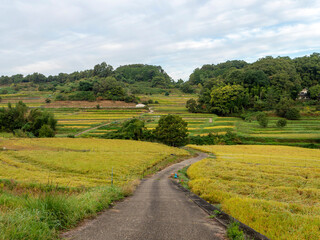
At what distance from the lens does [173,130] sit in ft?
177

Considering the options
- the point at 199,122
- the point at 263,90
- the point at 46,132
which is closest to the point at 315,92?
the point at 263,90

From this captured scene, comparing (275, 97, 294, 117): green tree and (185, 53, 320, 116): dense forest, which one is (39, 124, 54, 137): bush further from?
(275, 97, 294, 117): green tree

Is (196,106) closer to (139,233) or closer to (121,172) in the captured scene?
(121,172)

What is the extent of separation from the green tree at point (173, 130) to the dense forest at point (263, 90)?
3543 cm

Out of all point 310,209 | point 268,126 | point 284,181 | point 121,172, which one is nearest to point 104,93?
→ point 268,126

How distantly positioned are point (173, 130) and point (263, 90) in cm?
5643

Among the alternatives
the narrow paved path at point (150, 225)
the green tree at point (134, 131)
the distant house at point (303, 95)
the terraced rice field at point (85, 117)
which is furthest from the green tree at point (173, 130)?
the distant house at point (303, 95)

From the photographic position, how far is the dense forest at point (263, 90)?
3378 inches

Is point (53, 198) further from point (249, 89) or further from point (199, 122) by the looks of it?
point (249, 89)

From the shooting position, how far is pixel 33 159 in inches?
1166

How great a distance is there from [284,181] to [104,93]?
97455 millimetres

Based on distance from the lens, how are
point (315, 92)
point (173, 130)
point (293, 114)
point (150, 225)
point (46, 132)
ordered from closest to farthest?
point (150, 225)
point (173, 130)
point (46, 132)
point (293, 114)
point (315, 92)

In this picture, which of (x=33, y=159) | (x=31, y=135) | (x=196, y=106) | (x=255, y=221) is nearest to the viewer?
(x=255, y=221)

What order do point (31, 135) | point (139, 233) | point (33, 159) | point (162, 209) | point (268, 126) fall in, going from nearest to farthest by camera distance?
point (139, 233) → point (162, 209) → point (33, 159) → point (31, 135) → point (268, 126)
